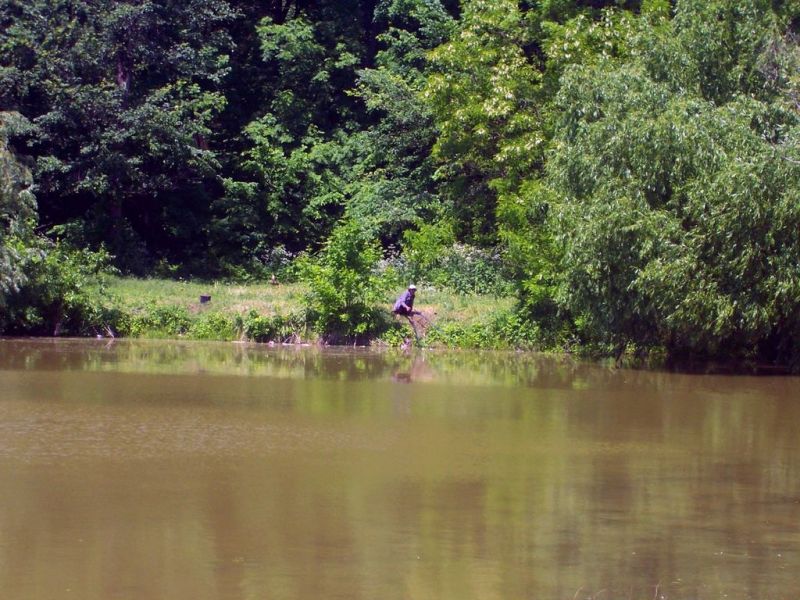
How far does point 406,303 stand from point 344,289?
1.48 m

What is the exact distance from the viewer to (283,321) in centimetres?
2583

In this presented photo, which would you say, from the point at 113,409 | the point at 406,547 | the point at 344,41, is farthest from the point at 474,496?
the point at 344,41

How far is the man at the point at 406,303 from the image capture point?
82.4 feet

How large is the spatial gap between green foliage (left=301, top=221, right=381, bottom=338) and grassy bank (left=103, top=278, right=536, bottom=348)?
0.35 meters

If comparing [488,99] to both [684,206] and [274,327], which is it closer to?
[274,327]

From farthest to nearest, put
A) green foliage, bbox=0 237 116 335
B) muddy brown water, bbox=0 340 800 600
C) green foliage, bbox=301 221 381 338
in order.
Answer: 1. green foliage, bbox=301 221 381 338
2. green foliage, bbox=0 237 116 335
3. muddy brown water, bbox=0 340 800 600

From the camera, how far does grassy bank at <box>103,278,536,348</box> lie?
2559 cm

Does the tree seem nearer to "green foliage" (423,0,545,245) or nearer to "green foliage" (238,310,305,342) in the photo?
"green foliage" (238,310,305,342)

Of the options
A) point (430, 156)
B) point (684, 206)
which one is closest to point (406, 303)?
point (684, 206)

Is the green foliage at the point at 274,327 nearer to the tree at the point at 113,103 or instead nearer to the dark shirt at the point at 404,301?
the dark shirt at the point at 404,301

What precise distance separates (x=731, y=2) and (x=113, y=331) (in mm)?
15700

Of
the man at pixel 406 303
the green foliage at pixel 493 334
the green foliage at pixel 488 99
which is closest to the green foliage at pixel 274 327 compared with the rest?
the man at pixel 406 303

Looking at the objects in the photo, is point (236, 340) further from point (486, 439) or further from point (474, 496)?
point (474, 496)

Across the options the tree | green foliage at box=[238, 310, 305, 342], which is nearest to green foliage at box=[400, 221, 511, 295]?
green foliage at box=[238, 310, 305, 342]
